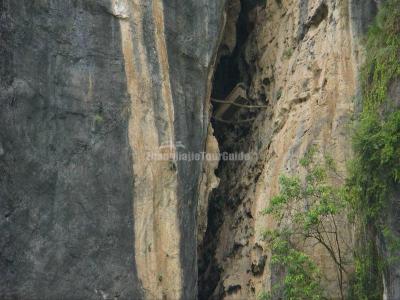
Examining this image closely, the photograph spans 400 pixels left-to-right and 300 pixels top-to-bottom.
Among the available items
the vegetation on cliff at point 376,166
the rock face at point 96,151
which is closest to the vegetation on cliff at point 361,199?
the vegetation on cliff at point 376,166

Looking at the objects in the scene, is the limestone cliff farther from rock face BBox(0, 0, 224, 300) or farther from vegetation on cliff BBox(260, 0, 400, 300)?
vegetation on cliff BBox(260, 0, 400, 300)

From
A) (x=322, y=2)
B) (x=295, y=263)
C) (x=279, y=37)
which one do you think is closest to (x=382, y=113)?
(x=295, y=263)

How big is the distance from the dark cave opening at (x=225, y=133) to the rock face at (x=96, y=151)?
8.00ft

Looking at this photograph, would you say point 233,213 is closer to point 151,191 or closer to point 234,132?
point 234,132

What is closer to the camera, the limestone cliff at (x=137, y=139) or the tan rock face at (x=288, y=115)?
the limestone cliff at (x=137, y=139)

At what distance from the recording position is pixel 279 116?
1405 cm

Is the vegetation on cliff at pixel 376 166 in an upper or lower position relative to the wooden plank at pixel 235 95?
lower

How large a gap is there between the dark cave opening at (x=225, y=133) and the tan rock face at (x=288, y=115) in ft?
0.72

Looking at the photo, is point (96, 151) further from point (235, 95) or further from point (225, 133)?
point (225, 133)

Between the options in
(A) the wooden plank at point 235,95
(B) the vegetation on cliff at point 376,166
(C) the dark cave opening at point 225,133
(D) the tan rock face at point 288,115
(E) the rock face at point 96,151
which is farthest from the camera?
(A) the wooden plank at point 235,95

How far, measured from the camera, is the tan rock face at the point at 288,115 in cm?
1291

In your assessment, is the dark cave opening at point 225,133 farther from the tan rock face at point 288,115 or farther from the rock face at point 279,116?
the tan rock face at point 288,115

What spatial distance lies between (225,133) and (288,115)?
246 centimetres

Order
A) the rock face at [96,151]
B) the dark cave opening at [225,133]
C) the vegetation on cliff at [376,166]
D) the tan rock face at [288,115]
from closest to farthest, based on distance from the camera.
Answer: the vegetation on cliff at [376,166] < the rock face at [96,151] < the tan rock face at [288,115] < the dark cave opening at [225,133]
